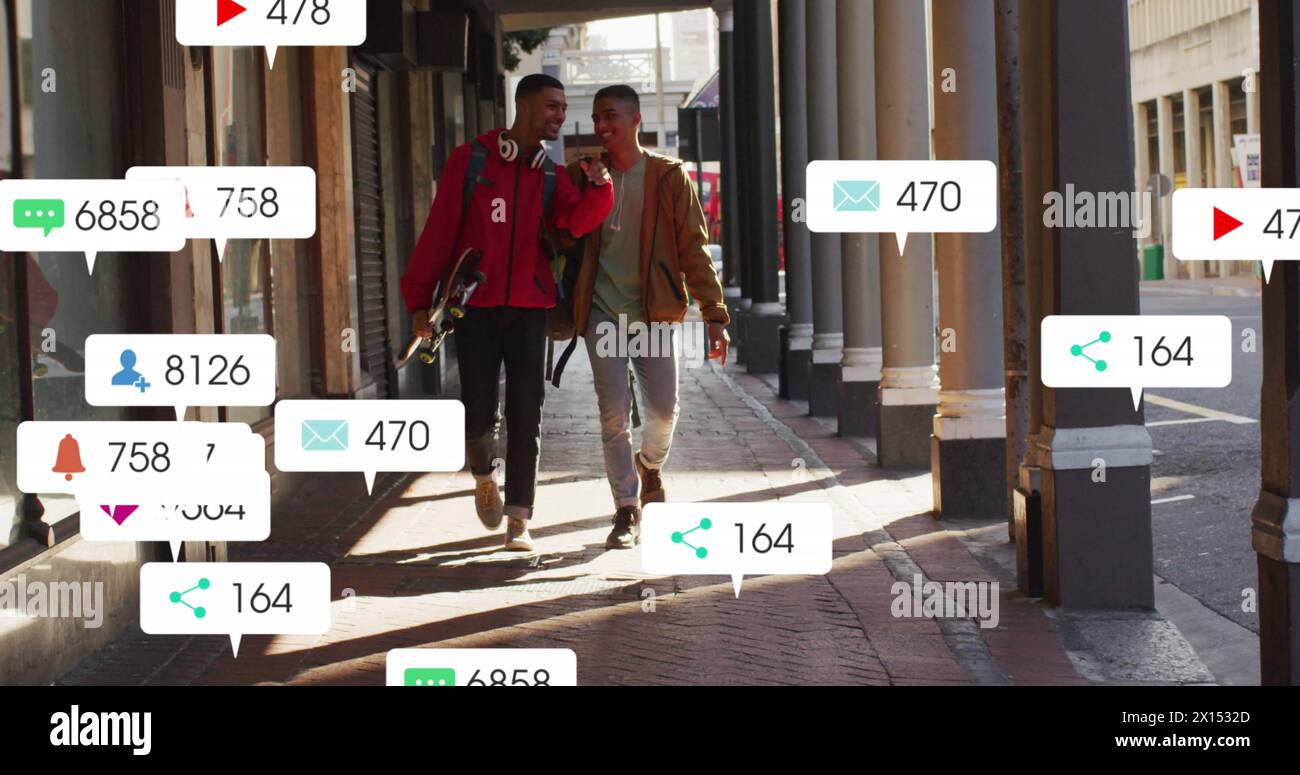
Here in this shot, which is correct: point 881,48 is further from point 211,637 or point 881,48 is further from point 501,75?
point 501,75

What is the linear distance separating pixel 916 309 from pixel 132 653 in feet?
19.2

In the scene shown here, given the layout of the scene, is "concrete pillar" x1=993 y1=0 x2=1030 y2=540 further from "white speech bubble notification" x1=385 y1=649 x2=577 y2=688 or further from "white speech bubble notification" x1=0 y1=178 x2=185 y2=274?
"white speech bubble notification" x1=0 y1=178 x2=185 y2=274

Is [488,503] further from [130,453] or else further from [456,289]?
[130,453]

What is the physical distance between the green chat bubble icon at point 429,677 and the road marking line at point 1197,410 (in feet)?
27.6

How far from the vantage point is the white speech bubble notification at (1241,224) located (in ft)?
14.4

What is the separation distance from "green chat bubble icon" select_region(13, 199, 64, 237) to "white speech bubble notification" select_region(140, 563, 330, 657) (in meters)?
1.14

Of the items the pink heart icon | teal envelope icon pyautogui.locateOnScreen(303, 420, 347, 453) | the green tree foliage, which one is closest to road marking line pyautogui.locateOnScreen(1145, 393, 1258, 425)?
teal envelope icon pyautogui.locateOnScreen(303, 420, 347, 453)

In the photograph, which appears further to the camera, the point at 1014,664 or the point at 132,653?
the point at 132,653

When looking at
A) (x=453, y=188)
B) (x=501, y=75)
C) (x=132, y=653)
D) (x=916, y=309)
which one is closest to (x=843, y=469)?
(x=916, y=309)

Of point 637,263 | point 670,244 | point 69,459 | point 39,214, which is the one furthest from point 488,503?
point 39,214

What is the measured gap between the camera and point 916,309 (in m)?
10.5

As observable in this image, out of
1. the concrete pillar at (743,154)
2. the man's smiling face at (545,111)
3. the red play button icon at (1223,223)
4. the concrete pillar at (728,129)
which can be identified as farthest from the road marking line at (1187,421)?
the concrete pillar at (728,129)

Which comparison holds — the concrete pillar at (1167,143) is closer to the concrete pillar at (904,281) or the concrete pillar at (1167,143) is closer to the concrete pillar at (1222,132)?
the concrete pillar at (1222,132)
